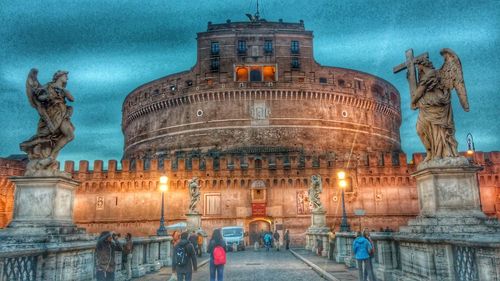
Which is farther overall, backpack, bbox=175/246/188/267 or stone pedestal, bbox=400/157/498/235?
backpack, bbox=175/246/188/267

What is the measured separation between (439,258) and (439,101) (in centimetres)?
258

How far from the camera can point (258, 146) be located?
4506cm

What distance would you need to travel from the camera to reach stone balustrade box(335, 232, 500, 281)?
15.8 feet

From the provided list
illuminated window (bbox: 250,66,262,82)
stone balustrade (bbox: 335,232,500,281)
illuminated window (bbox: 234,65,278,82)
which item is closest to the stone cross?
stone balustrade (bbox: 335,232,500,281)

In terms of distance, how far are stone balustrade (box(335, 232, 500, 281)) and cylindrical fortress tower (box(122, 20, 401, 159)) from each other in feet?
119

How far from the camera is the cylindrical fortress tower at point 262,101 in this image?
46.2 metres

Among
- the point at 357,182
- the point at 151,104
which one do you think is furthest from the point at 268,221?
the point at 151,104

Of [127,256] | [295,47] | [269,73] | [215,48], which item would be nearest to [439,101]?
[127,256]

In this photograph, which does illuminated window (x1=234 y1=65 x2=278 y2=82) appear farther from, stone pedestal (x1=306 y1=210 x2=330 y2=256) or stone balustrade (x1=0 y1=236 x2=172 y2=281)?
stone balustrade (x1=0 y1=236 x2=172 y2=281)

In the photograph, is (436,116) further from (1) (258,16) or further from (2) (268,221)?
(1) (258,16)

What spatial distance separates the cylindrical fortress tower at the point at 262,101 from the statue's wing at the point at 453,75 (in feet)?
122

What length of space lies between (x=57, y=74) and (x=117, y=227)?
104 ft

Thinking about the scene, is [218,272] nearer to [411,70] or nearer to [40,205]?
[40,205]

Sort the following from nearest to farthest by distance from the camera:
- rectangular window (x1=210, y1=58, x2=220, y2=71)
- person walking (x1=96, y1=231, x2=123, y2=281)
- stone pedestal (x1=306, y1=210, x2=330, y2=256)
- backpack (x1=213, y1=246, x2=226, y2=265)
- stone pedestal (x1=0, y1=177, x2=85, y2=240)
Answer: stone pedestal (x1=0, y1=177, x2=85, y2=240)
person walking (x1=96, y1=231, x2=123, y2=281)
backpack (x1=213, y1=246, x2=226, y2=265)
stone pedestal (x1=306, y1=210, x2=330, y2=256)
rectangular window (x1=210, y1=58, x2=220, y2=71)
